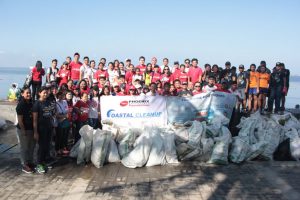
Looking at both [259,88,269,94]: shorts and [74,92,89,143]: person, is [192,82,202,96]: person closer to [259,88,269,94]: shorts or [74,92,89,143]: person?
[259,88,269,94]: shorts

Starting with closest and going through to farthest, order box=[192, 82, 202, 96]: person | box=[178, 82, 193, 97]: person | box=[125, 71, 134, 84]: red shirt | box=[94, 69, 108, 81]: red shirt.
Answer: box=[178, 82, 193, 97]: person
box=[192, 82, 202, 96]: person
box=[94, 69, 108, 81]: red shirt
box=[125, 71, 134, 84]: red shirt

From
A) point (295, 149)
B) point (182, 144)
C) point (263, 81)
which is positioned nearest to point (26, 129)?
point (182, 144)

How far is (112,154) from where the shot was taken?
7543 mm

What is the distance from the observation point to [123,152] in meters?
7.66

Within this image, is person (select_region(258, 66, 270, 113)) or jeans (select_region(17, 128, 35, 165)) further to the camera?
person (select_region(258, 66, 270, 113))

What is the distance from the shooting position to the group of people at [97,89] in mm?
6879

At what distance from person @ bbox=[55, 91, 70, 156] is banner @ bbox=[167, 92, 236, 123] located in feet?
8.89

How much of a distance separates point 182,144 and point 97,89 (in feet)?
8.58

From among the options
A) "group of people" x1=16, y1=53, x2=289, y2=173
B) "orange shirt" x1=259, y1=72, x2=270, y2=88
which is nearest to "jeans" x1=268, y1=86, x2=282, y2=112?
"group of people" x1=16, y1=53, x2=289, y2=173

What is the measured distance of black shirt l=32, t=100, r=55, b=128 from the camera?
6.69 metres

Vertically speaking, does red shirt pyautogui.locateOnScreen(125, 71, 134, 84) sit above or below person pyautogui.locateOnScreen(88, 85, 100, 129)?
above

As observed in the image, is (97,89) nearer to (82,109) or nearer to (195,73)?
(82,109)

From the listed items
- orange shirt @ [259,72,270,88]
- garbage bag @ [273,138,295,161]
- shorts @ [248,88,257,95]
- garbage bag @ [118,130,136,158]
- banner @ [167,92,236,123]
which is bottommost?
garbage bag @ [273,138,295,161]

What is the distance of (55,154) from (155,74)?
4390 millimetres
